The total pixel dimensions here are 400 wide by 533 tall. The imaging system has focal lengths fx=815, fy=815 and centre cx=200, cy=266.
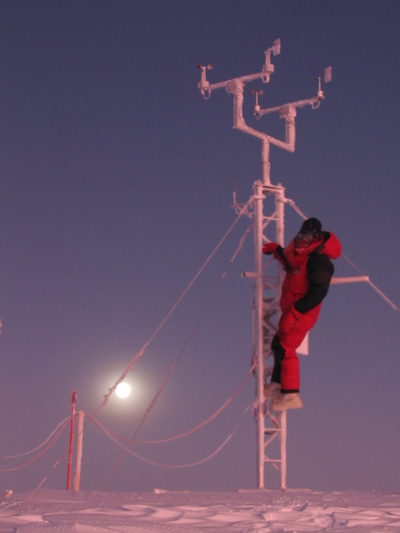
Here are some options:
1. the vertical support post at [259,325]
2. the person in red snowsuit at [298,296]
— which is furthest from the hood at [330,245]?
the vertical support post at [259,325]

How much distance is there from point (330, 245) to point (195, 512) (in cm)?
448

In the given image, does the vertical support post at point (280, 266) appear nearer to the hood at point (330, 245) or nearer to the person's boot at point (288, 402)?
the person's boot at point (288, 402)

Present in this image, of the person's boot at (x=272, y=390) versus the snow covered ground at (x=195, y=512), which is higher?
the person's boot at (x=272, y=390)

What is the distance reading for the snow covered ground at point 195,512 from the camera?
5395 millimetres

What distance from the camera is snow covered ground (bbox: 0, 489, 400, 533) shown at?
17.7 feet

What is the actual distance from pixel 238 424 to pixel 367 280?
2531 millimetres

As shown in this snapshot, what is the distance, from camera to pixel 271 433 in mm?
10469

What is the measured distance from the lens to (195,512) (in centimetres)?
635

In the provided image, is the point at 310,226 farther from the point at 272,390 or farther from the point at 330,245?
the point at 272,390

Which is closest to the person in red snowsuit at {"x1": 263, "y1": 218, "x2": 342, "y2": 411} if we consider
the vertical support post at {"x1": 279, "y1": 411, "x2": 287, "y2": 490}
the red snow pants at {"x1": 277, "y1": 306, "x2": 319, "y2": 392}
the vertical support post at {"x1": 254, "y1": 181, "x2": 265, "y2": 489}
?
the red snow pants at {"x1": 277, "y1": 306, "x2": 319, "y2": 392}

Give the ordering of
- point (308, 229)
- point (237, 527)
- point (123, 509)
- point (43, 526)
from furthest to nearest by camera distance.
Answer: point (308, 229) < point (123, 509) < point (237, 527) < point (43, 526)

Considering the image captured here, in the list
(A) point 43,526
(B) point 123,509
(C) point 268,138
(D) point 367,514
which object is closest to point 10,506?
(B) point 123,509

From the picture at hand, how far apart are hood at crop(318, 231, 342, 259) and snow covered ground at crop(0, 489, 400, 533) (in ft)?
9.55

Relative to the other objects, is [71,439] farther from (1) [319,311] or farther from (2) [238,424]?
(1) [319,311]
